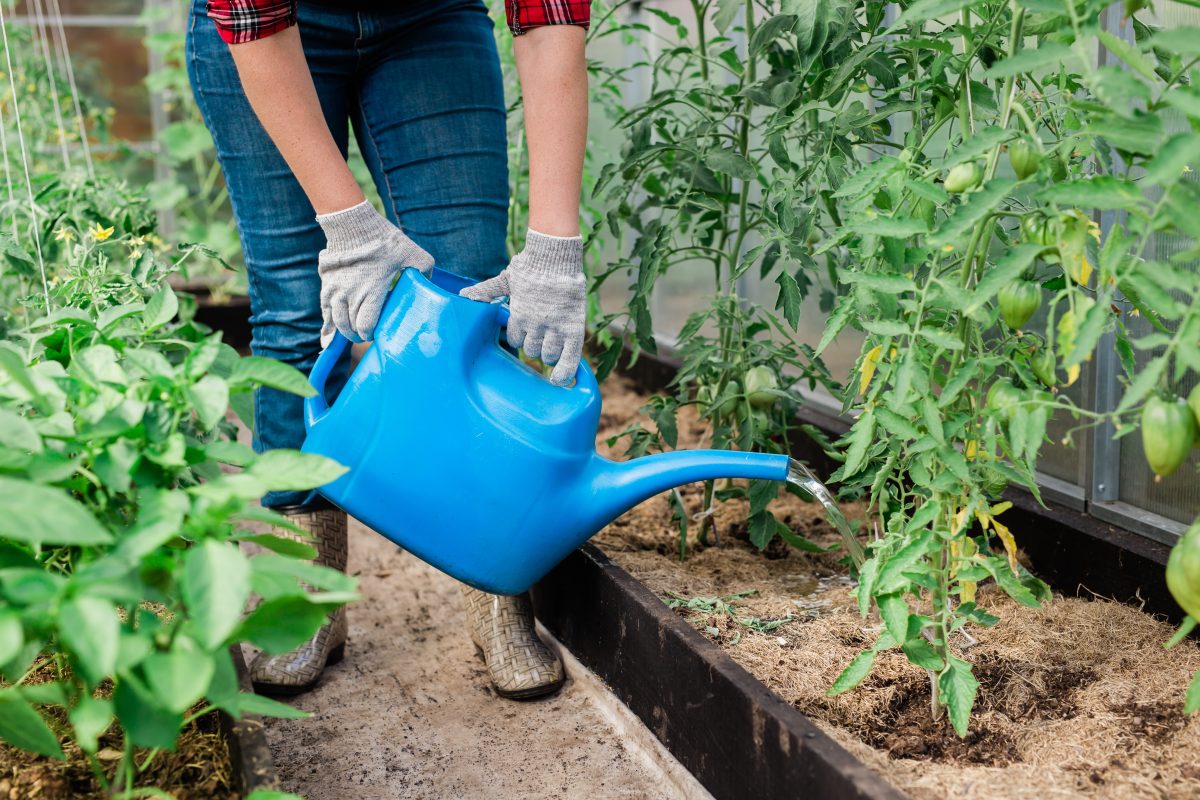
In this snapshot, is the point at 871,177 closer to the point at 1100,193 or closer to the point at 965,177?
the point at 965,177

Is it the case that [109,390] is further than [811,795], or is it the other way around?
[811,795]

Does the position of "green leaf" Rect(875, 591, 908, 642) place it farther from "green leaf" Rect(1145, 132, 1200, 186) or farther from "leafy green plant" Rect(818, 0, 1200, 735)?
"green leaf" Rect(1145, 132, 1200, 186)

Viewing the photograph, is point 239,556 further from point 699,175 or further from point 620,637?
point 699,175

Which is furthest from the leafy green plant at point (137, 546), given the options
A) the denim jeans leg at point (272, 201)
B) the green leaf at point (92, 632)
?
the denim jeans leg at point (272, 201)

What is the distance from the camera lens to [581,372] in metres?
1.30

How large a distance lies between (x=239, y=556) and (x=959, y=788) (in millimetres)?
653

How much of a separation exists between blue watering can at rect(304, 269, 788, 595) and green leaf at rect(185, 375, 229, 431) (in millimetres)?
361

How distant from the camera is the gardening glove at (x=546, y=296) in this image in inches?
50.4

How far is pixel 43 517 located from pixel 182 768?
41 cm

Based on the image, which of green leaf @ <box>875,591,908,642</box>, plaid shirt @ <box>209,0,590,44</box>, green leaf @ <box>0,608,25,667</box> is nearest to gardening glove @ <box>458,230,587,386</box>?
plaid shirt @ <box>209,0,590,44</box>

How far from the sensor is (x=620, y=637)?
1.45 m

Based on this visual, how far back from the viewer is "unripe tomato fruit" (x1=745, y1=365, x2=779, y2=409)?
1.61 metres

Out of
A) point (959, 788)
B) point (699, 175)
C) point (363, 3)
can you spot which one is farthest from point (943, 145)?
point (959, 788)

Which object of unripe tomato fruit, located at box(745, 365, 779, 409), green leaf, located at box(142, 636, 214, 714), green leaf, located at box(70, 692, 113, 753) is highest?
green leaf, located at box(142, 636, 214, 714)
